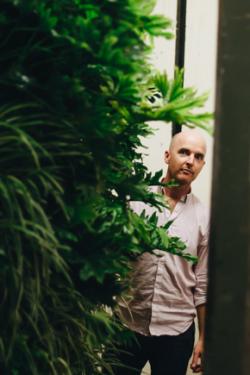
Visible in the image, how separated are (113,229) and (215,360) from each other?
0.57 metres

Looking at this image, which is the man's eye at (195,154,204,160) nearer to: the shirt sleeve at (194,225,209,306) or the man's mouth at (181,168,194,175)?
the man's mouth at (181,168,194,175)

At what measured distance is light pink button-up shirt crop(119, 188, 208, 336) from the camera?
3035 millimetres

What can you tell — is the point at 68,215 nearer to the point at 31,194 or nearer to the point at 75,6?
the point at 31,194

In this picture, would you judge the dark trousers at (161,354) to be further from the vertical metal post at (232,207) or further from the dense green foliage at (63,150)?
the vertical metal post at (232,207)

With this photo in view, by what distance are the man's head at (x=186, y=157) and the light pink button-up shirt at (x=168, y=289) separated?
27 centimetres

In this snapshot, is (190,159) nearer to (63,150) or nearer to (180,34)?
(180,34)

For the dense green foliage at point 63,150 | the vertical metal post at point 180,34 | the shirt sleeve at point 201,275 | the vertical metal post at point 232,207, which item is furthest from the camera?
the vertical metal post at point 180,34

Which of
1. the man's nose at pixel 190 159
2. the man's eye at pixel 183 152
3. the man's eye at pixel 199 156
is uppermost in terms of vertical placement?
the man's eye at pixel 183 152

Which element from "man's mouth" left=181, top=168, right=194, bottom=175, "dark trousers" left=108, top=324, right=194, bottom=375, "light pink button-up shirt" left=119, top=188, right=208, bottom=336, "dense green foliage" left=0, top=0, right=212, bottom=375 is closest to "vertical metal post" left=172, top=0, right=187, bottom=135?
"man's mouth" left=181, top=168, right=194, bottom=175

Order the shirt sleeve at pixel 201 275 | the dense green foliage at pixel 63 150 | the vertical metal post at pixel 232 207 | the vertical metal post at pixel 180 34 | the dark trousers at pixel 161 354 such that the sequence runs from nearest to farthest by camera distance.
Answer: the vertical metal post at pixel 232 207 < the dense green foliage at pixel 63 150 < the dark trousers at pixel 161 354 < the shirt sleeve at pixel 201 275 < the vertical metal post at pixel 180 34

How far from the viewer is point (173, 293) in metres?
3.09

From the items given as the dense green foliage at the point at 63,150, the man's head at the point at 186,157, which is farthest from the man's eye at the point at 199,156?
the dense green foliage at the point at 63,150

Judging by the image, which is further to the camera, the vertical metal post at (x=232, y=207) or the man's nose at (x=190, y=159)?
the man's nose at (x=190, y=159)

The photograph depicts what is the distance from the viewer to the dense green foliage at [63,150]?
4.71 feet
